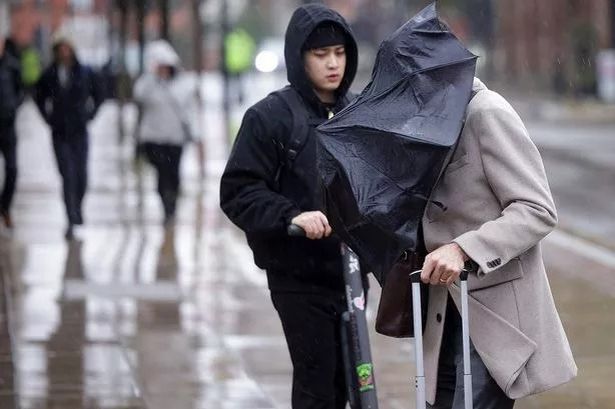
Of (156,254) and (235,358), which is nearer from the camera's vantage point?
(235,358)

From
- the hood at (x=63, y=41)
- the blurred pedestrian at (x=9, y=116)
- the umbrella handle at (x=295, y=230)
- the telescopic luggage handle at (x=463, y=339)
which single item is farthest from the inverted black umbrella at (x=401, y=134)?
the blurred pedestrian at (x=9, y=116)

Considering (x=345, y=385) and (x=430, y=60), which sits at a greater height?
(x=430, y=60)

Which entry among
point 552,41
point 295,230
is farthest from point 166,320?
point 552,41

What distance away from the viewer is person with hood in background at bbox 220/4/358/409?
18.6ft

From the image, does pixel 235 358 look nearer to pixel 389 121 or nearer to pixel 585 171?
pixel 389 121

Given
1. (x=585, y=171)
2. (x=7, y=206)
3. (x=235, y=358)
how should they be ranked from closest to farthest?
(x=235, y=358)
(x=7, y=206)
(x=585, y=171)

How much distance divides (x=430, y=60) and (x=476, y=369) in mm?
918

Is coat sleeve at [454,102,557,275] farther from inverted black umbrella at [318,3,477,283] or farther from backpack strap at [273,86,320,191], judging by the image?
backpack strap at [273,86,320,191]

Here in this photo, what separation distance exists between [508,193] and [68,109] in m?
10.7

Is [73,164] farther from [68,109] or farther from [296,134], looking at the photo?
[296,134]

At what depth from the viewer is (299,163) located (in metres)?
5.72

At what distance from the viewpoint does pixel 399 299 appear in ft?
15.6

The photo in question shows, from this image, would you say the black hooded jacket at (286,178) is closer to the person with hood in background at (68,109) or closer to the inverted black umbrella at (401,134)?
A: the inverted black umbrella at (401,134)

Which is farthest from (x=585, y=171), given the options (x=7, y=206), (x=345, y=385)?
(x=345, y=385)
